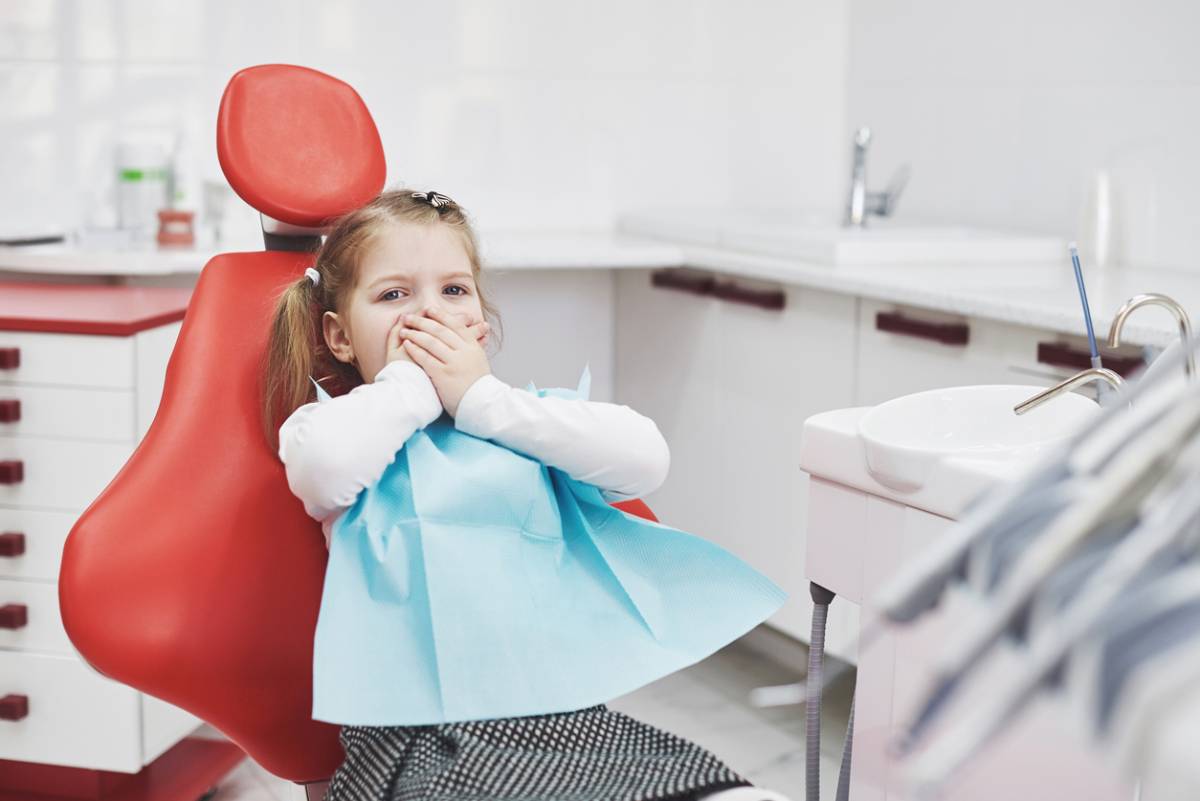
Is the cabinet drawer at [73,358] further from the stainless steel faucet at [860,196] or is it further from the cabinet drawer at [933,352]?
the stainless steel faucet at [860,196]

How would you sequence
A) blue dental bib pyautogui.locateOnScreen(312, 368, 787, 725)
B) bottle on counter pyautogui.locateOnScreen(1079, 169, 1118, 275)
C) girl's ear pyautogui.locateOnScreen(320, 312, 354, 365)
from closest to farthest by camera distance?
1. blue dental bib pyautogui.locateOnScreen(312, 368, 787, 725)
2. girl's ear pyautogui.locateOnScreen(320, 312, 354, 365)
3. bottle on counter pyautogui.locateOnScreen(1079, 169, 1118, 275)

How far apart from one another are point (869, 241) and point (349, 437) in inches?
53.5

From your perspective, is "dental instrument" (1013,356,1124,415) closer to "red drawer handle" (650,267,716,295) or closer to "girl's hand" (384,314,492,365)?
"girl's hand" (384,314,492,365)

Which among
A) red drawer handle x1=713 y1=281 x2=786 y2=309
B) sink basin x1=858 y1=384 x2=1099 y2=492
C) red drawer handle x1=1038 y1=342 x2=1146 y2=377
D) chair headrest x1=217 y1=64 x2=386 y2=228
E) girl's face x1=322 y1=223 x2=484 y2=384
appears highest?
chair headrest x1=217 y1=64 x2=386 y2=228

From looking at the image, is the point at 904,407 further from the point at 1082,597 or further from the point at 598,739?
the point at 1082,597

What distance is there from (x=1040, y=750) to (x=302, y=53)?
2.21m

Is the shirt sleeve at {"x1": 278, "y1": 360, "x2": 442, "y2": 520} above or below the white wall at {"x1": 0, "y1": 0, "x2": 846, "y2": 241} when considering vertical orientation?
below

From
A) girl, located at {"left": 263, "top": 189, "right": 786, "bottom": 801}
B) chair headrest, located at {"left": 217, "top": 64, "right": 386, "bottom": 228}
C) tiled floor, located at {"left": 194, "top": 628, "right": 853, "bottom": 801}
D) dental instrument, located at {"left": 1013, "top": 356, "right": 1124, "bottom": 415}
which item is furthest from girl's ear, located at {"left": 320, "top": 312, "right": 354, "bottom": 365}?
tiled floor, located at {"left": 194, "top": 628, "right": 853, "bottom": 801}

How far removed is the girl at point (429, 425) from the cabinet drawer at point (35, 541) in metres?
0.75

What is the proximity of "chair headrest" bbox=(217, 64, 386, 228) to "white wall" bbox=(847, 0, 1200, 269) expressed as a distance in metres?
1.48

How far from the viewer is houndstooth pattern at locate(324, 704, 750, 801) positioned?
1.01 metres

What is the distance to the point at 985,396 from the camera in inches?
47.8

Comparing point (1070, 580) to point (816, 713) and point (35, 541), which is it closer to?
point (816, 713)

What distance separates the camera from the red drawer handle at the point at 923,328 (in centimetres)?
200
